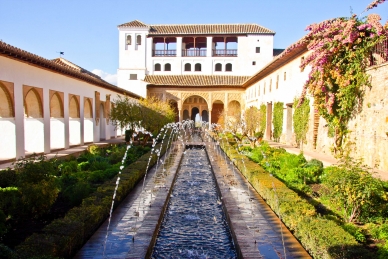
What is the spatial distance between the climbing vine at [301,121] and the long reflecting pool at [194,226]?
27.2 feet

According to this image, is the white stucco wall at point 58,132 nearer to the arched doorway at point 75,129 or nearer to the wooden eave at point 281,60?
the arched doorway at point 75,129

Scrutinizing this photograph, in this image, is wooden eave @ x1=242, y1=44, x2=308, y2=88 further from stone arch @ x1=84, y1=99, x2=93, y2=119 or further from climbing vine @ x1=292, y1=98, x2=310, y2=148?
stone arch @ x1=84, y1=99, x2=93, y2=119

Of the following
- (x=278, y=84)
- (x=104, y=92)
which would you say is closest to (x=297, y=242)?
(x=278, y=84)

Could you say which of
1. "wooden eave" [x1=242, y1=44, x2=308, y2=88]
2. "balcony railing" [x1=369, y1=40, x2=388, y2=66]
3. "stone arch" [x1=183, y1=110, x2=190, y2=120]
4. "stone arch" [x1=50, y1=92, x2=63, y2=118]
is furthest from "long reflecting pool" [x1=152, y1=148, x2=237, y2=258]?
"stone arch" [x1=183, y1=110, x2=190, y2=120]

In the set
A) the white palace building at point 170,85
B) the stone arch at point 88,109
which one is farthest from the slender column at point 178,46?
the stone arch at point 88,109

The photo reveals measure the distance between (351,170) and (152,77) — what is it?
3153 centimetres

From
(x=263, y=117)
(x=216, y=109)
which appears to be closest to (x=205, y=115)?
(x=216, y=109)

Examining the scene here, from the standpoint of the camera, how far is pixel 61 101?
15.3 metres

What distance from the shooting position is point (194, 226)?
19.3 feet

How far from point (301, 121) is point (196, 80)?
2033 cm

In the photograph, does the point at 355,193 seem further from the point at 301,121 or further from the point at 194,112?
the point at 194,112

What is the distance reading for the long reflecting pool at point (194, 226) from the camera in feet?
16.0

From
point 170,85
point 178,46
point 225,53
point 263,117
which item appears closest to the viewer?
point 263,117

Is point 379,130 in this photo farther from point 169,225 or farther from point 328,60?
point 169,225
